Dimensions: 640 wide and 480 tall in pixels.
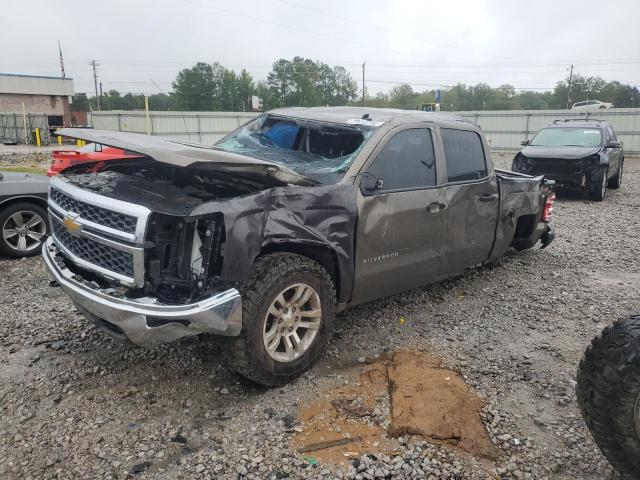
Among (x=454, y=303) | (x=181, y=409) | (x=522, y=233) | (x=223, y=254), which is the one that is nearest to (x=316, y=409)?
(x=181, y=409)

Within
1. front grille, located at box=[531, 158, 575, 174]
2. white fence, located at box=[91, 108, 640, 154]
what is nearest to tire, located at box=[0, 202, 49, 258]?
front grille, located at box=[531, 158, 575, 174]

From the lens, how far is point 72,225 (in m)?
3.46

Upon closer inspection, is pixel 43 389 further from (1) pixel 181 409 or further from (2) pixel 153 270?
(2) pixel 153 270

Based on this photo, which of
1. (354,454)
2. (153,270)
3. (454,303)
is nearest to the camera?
(354,454)

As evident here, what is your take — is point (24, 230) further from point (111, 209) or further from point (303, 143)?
point (111, 209)

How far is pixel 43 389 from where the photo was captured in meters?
3.50

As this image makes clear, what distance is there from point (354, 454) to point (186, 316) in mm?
1189

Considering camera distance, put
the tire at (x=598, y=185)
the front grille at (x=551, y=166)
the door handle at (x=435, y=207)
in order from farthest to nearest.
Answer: the front grille at (x=551, y=166), the tire at (x=598, y=185), the door handle at (x=435, y=207)

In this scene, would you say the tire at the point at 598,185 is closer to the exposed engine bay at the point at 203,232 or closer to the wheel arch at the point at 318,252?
the wheel arch at the point at 318,252

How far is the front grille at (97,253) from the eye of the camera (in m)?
3.16

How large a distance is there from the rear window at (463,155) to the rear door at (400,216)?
0.66 feet

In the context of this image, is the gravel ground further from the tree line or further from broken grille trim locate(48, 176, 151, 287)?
the tree line

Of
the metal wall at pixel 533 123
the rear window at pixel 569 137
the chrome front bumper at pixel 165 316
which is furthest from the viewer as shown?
the metal wall at pixel 533 123

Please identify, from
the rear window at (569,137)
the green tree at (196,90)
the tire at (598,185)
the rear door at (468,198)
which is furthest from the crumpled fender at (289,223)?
the green tree at (196,90)
